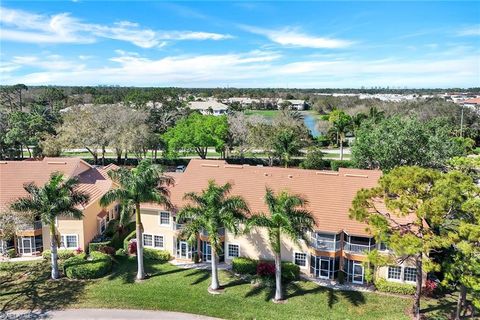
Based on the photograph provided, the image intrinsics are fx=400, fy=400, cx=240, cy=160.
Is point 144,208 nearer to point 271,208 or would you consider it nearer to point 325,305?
point 271,208

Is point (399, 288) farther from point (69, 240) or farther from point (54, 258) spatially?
point (69, 240)

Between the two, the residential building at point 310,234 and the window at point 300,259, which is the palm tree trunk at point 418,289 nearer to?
the residential building at point 310,234

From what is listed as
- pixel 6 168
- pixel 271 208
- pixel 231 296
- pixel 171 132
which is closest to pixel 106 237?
pixel 6 168

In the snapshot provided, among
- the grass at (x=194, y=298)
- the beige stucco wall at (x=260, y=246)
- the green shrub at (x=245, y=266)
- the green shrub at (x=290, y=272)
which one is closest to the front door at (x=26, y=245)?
the grass at (x=194, y=298)

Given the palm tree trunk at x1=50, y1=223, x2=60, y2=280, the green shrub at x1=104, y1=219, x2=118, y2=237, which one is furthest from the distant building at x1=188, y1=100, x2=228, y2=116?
the palm tree trunk at x1=50, y1=223, x2=60, y2=280

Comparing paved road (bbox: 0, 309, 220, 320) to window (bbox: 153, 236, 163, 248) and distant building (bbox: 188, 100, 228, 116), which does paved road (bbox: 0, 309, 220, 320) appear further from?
distant building (bbox: 188, 100, 228, 116)
